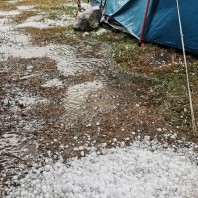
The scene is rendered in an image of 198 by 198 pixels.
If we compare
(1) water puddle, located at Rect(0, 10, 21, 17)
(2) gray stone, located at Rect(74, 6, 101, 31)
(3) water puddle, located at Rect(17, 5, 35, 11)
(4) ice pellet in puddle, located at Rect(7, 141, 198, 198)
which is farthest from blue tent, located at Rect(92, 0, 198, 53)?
(3) water puddle, located at Rect(17, 5, 35, 11)

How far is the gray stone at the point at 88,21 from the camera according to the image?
17.0 meters

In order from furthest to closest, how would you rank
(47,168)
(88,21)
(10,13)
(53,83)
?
1. (10,13)
2. (88,21)
3. (53,83)
4. (47,168)

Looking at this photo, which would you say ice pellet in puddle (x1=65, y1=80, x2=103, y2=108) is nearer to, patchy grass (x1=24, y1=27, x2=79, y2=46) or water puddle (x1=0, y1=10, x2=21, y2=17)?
patchy grass (x1=24, y1=27, x2=79, y2=46)

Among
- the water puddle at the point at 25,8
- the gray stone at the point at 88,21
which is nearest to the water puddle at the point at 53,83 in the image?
the gray stone at the point at 88,21

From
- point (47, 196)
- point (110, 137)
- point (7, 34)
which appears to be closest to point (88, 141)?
point (110, 137)

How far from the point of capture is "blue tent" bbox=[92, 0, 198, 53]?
12172mm

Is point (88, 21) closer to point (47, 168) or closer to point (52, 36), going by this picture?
point (52, 36)

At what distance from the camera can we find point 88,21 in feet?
55.9

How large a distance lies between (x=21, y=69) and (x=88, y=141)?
5802 millimetres

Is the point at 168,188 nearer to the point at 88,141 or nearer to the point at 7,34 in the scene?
the point at 88,141

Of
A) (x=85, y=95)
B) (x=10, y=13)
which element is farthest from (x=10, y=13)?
(x=85, y=95)

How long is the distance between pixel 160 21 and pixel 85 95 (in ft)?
18.2

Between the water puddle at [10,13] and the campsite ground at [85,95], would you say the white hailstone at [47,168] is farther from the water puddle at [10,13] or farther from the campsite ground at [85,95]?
the water puddle at [10,13]

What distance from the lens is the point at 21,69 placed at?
471 inches
